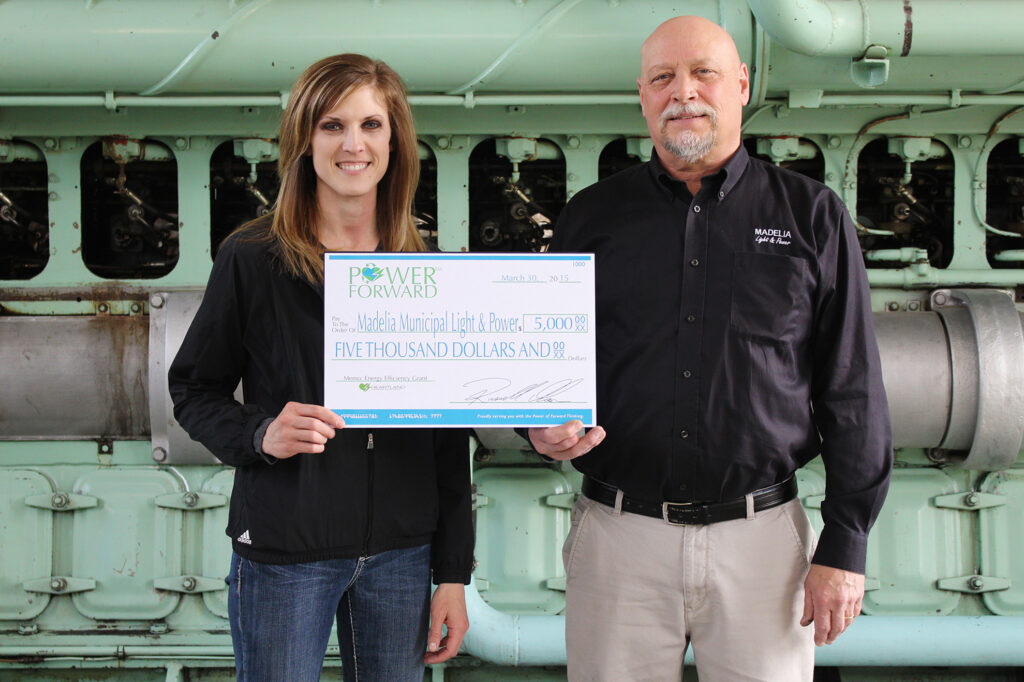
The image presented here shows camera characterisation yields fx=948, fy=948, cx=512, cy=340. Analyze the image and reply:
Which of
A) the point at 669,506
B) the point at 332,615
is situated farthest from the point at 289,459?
the point at 669,506

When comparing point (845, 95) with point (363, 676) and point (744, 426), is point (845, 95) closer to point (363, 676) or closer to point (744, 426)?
point (744, 426)

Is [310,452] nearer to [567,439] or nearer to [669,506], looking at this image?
[567,439]

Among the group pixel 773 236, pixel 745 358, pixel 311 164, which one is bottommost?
pixel 745 358

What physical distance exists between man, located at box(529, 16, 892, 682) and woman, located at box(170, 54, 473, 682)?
1.06 ft

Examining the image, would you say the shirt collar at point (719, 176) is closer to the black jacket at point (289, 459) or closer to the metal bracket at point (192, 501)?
the black jacket at point (289, 459)

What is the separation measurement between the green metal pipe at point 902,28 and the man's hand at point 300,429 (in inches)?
64.4

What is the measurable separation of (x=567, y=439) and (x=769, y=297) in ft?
1.52

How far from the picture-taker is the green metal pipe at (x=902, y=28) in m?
2.43

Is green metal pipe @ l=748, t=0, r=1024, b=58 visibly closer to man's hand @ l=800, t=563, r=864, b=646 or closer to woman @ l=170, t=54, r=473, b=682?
woman @ l=170, t=54, r=473, b=682

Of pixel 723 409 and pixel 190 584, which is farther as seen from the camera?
pixel 190 584

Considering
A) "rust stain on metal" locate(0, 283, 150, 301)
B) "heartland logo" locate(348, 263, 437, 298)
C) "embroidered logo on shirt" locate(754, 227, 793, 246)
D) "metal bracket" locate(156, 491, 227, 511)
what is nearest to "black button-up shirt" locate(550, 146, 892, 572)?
A: "embroidered logo on shirt" locate(754, 227, 793, 246)

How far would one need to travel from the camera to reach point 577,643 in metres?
1.82

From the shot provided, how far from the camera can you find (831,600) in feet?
5.50

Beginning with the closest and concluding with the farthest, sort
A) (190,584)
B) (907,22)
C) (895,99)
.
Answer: (907,22) → (895,99) → (190,584)
